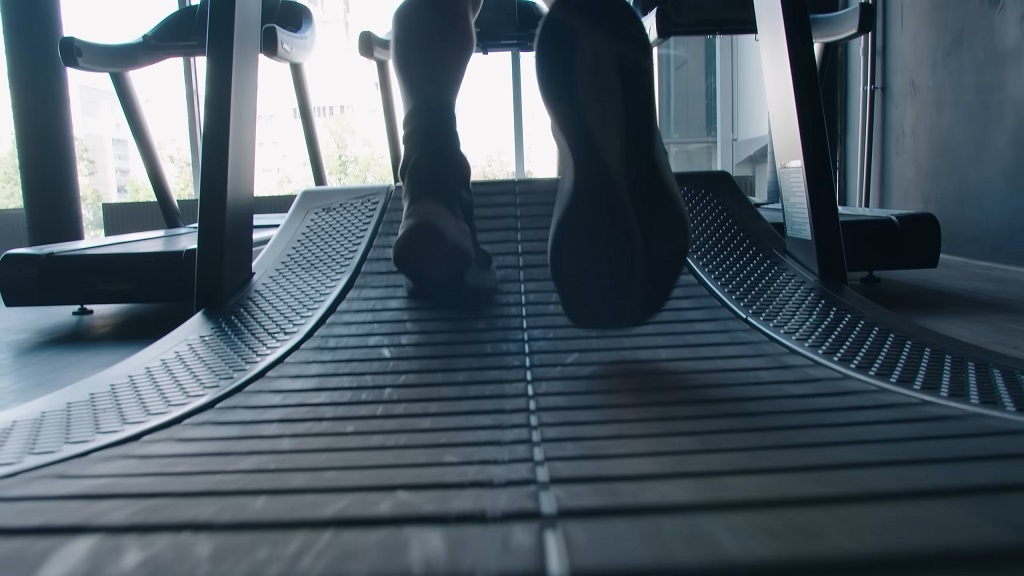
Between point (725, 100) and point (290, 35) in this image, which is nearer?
point (290, 35)

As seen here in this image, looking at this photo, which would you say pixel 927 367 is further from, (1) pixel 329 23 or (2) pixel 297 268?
(1) pixel 329 23

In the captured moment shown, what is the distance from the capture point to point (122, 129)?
192 inches

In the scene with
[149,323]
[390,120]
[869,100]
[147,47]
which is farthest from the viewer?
[869,100]

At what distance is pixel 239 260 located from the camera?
1358 millimetres

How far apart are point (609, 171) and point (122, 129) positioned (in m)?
5.20

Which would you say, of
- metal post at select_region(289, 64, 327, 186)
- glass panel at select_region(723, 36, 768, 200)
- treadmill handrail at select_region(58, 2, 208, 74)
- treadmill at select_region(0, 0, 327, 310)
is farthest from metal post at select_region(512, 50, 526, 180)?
treadmill handrail at select_region(58, 2, 208, 74)

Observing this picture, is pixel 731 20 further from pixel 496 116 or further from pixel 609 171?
pixel 496 116

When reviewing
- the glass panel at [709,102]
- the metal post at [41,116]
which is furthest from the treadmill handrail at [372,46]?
the glass panel at [709,102]

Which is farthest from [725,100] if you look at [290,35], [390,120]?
[290,35]

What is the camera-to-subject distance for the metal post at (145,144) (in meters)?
2.60

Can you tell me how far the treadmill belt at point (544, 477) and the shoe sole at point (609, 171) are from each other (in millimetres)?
124

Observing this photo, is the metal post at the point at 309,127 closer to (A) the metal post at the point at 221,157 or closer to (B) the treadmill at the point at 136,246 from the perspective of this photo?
(B) the treadmill at the point at 136,246

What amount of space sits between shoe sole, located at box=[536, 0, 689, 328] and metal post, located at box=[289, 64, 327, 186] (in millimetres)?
2110

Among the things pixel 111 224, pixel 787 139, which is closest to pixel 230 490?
pixel 787 139
